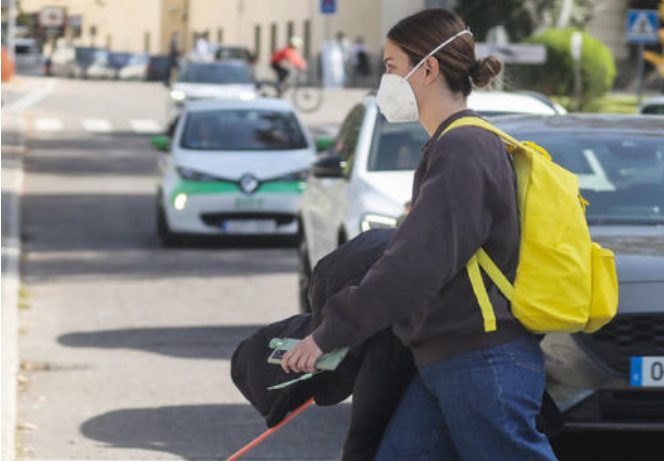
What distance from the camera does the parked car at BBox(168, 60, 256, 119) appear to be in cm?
3412

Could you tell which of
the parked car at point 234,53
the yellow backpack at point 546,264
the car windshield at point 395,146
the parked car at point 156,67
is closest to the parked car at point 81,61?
the parked car at point 156,67

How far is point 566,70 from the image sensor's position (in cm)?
4747

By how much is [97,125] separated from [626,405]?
3580 cm

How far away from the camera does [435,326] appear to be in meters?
4.44

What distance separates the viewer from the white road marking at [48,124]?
1624 inches

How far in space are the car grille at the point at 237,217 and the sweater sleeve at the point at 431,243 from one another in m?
14.8

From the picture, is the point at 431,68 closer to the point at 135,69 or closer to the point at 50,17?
the point at 50,17

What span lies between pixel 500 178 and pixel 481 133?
116mm

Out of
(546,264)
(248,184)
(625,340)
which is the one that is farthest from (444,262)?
(248,184)

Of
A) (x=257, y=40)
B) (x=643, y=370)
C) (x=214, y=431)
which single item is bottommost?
(x=257, y=40)

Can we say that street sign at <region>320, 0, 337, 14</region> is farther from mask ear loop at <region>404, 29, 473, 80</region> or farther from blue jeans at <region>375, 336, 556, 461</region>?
blue jeans at <region>375, 336, 556, 461</region>

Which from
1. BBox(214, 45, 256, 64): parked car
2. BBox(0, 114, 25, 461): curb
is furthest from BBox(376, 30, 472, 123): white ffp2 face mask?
BBox(214, 45, 256, 64): parked car

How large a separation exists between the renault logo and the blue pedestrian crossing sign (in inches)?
600

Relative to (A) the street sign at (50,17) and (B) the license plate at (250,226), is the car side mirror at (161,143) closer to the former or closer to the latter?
(B) the license plate at (250,226)
